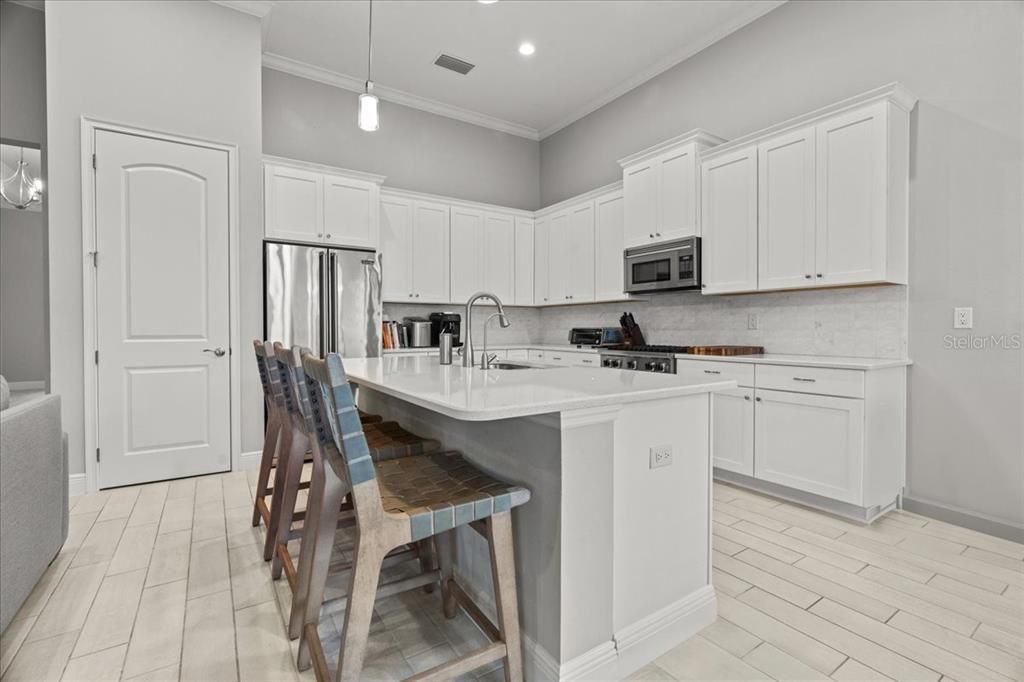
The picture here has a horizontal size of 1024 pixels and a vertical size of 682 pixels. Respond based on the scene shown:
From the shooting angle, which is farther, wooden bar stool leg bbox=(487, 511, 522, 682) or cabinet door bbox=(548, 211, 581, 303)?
cabinet door bbox=(548, 211, 581, 303)

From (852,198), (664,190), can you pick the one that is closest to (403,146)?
(664,190)

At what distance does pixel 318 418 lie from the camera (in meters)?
1.45

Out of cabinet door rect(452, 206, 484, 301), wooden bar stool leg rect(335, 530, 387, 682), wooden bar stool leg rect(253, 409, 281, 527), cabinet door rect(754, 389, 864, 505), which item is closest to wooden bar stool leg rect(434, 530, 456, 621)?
wooden bar stool leg rect(335, 530, 387, 682)

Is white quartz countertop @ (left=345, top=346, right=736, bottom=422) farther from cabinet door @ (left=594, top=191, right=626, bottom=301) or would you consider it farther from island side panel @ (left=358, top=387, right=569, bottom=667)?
cabinet door @ (left=594, top=191, right=626, bottom=301)

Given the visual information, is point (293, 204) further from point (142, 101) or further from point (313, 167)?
point (142, 101)

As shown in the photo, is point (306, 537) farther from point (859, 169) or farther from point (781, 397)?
point (859, 169)

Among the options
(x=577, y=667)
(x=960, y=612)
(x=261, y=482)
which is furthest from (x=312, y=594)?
(x=960, y=612)

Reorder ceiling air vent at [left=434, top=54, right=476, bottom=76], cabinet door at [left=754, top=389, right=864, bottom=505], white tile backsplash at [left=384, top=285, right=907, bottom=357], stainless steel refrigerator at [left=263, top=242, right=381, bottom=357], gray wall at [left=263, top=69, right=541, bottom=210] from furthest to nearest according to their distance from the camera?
gray wall at [left=263, top=69, right=541, bottom=210]
ceiling air vent at [left=434, top=54, right=476, bottom=76]
stainless steel refrigerator at [left=263, top=242, right=381, bottom=357]
white tile backsplash at [left=384, top=285, right=907, bottom=357]
cabinet door at [left=754, top=389, right=864, bottom=505]

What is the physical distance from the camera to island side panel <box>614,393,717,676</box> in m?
1.53

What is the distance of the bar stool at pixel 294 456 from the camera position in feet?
5.46

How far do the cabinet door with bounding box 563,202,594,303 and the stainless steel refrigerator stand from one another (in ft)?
6.68

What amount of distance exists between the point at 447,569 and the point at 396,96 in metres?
4.90

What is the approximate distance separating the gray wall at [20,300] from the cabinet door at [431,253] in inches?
168

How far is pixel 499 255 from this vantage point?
18.2 ft
